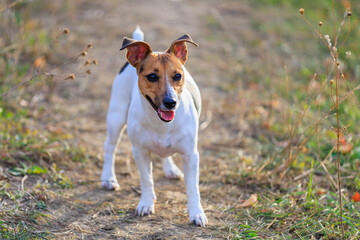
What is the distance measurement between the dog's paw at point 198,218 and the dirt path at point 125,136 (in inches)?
2.1

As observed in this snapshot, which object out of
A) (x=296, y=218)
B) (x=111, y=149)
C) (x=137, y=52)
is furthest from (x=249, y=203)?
(x=137, y=52)

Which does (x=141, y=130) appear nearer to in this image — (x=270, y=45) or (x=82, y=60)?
(x=82, y=60)

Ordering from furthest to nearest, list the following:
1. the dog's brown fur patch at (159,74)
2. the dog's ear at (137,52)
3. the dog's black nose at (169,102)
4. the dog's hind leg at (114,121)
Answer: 1. the dog's hind leg at (114,121)
2. the dog's ear at (137,52)
3. the dog's brown fur patch at (159,74)
4. the dog's black nose at (169,102)

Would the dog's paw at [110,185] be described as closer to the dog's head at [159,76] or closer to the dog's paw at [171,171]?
the dog's paw at [171,171]

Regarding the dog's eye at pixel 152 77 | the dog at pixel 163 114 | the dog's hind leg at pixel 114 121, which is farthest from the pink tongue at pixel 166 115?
the dog's hind leg at pixel 114 121

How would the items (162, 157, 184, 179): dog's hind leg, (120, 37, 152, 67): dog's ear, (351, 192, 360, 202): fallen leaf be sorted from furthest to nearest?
(162, 157, 184, 179): dog's hind leg, (351, 192, 360, 202): fallen leaf, (120, 37, 152, 67): dog's ear

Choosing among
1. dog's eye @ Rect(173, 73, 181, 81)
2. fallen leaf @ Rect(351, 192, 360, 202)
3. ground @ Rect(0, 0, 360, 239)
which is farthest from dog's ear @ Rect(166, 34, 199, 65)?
fallen leaf @ Rect(351, 192, 360, 202)

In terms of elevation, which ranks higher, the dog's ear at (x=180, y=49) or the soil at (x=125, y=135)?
the dog's ear at (x=180, y=49)

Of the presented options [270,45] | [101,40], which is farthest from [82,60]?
[270,45]

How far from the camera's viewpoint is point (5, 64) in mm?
7355

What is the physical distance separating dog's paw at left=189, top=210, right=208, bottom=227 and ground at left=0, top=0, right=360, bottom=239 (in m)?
0.06

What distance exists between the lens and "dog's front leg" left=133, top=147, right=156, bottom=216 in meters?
4.44

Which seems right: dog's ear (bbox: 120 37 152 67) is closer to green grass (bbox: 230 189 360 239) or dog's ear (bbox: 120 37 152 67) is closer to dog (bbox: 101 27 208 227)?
dog (bbox: 101 27 208 227)

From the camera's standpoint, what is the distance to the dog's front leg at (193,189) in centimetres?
429
